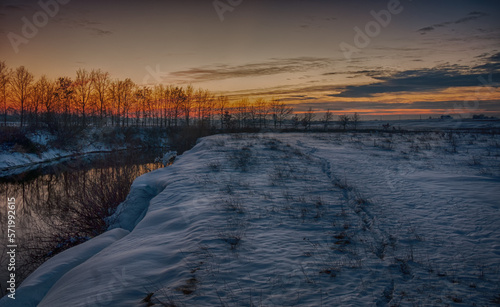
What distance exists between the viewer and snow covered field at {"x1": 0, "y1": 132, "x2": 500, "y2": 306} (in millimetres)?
3650

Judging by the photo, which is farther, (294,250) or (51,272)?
(51,272)

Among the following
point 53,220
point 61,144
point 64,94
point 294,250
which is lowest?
point 53,220

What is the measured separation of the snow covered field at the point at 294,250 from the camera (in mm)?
3650

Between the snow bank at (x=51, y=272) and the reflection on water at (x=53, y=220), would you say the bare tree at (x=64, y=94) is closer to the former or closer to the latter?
the reflection on water at (x=53, y=220)

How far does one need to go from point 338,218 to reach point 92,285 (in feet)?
17.0

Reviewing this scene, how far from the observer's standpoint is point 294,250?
4.88 metres

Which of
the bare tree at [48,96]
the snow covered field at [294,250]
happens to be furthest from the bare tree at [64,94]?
the snow covered field at [294,250]

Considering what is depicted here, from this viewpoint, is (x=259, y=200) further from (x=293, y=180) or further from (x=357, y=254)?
(x=357, y=254)

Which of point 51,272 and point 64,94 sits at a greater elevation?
point 64,94

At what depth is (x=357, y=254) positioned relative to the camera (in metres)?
4.77

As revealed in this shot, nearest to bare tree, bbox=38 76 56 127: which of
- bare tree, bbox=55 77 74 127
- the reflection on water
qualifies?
bare tree, bbox=55 77 74 127

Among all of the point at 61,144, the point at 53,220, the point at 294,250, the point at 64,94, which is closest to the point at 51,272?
the point at 294,250

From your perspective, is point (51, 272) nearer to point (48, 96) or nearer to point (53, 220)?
point (53, 220)

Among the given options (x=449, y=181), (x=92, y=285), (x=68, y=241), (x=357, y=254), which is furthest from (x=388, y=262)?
(x=68, y=241)
